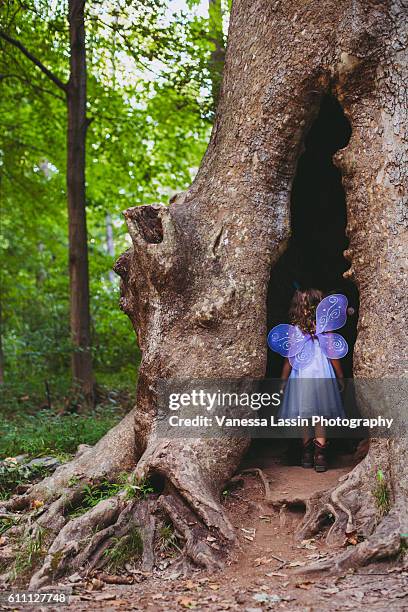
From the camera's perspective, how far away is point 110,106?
11.9 metres

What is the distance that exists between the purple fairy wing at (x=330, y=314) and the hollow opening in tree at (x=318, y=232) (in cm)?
104

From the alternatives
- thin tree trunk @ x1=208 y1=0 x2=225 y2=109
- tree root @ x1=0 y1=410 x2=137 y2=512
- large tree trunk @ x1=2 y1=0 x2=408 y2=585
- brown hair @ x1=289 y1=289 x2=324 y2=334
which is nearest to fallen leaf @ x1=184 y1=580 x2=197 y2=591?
large tree trunk @ x1=2 y1=0 x2=408 y2=585

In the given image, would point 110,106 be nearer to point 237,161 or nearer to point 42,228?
point 42,228

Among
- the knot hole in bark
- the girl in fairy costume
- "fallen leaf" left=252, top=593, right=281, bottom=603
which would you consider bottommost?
"fallen leaf" left=252, top=593, right=281, bottom=603

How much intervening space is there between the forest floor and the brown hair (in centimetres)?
164

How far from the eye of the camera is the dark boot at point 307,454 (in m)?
5.87

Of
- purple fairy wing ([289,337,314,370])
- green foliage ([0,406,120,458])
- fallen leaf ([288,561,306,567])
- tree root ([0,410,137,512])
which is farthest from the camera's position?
green foliage ([0,406,120,458])

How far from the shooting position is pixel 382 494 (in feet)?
14.6

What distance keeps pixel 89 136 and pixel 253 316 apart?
28.3 feet

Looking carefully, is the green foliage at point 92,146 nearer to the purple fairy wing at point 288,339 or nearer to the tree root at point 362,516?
the purple fairy wing at point 288,339

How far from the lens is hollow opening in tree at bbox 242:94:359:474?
7.12 metres

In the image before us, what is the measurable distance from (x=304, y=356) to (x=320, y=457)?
3.30 feet

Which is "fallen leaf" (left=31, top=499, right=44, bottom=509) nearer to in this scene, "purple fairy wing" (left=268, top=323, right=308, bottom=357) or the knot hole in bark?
the knot hole in bark

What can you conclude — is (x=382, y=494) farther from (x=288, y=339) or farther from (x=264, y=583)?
(x=288, y=339)
